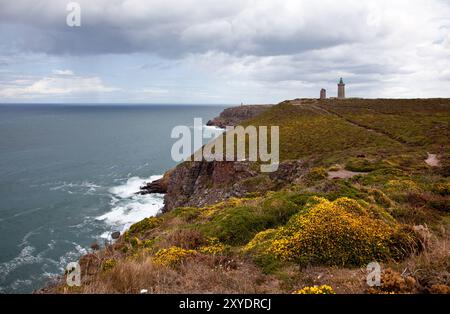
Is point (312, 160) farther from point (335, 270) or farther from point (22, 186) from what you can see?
point (22, 186)

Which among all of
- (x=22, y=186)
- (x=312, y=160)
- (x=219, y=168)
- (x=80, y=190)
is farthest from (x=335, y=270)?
(x=22, y=186)

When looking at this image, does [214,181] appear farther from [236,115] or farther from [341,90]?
[236,115]

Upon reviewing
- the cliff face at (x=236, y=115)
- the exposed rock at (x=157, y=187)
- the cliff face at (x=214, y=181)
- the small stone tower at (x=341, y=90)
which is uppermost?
the small stone tower at (x=341, y=90)

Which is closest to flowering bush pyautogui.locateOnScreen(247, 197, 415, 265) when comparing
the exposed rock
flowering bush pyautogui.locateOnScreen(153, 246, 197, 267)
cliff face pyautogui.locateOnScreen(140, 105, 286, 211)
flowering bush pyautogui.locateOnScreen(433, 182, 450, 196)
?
flowering bush pyautogui.locateOnScreen(153, 246, 197, 267)

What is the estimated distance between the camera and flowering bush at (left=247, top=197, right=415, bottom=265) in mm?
8484

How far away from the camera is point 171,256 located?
9031mm

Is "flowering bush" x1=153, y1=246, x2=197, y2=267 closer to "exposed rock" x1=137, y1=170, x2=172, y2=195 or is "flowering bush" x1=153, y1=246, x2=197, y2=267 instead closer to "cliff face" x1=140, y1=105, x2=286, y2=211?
"cliff face" x1=140, y1=105, x2=286, y2=211

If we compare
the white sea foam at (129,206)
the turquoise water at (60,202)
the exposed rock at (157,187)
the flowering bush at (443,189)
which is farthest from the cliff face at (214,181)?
the flowering bush at (443,189)

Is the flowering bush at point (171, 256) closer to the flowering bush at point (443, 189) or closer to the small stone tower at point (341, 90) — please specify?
the flowering bush at point (443, 189)

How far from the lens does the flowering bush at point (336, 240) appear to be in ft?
27.8

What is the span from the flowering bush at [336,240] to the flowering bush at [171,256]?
1985 millimetres

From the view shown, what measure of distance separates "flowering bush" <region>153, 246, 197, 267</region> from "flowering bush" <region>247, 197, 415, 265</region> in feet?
6.51

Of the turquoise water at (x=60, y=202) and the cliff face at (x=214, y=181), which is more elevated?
the cliff face at (x=214, y=181)

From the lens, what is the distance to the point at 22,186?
56.8 metres
